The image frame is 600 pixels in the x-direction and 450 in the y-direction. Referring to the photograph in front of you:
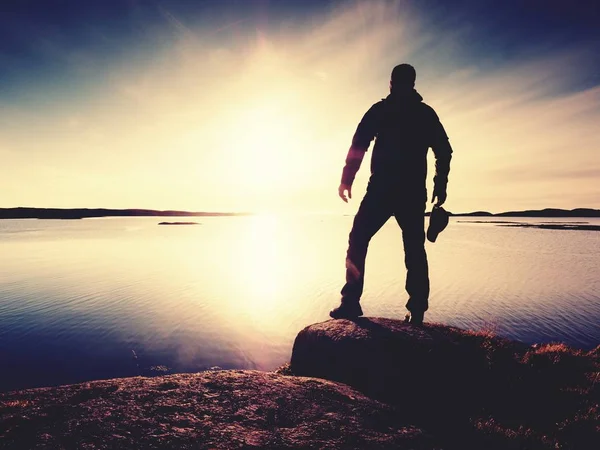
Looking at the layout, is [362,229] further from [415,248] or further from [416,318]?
[416,318]

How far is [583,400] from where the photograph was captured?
4801 millimetres

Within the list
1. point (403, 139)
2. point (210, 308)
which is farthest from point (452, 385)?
point (210, 308)

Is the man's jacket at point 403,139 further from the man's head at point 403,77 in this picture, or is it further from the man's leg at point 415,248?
the man's leg at point 415,248

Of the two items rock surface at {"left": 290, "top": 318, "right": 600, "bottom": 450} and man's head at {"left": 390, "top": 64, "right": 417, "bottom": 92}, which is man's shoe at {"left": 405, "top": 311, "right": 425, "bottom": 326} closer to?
rock surface at {"left": 290, "top": 318, "right": 600, "bottom": 450}

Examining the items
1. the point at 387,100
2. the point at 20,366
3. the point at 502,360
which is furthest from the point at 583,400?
the point at 20,366

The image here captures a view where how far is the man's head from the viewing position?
4.98 meters

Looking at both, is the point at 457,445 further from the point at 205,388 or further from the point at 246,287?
the point at 246,287

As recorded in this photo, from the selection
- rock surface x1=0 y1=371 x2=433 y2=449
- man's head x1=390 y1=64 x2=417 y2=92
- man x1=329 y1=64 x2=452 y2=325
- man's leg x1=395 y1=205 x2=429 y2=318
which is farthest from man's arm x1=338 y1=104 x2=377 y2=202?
rock surface x1=0 y1=371 x2=433 y2=449

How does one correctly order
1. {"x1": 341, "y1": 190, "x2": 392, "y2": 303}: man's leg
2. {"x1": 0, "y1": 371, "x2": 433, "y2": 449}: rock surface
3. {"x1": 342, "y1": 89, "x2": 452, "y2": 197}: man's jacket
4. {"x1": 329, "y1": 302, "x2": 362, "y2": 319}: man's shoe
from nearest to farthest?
{"x1": 0, "y1": 371, "x2": 433, "y2": 449}: rock surface < {"x1": 342, "y1": 89, "x2": 452, "y2": 197}: man's jacket < {"x1": 341, "y1": 190, "x2": 392, "y2": 303}: man's leg < {"x1": 329, "y1": 302, "x2": 362, "y2": 319}: man's shoe

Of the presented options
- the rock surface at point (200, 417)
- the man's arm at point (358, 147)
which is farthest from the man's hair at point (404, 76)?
Answer: the rock surface at point (200, 417)

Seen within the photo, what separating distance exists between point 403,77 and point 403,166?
1.39m

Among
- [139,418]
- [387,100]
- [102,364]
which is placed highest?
[387,100]

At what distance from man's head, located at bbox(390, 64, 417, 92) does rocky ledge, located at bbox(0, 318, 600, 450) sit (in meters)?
3.76

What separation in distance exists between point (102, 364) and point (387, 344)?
739 cm
